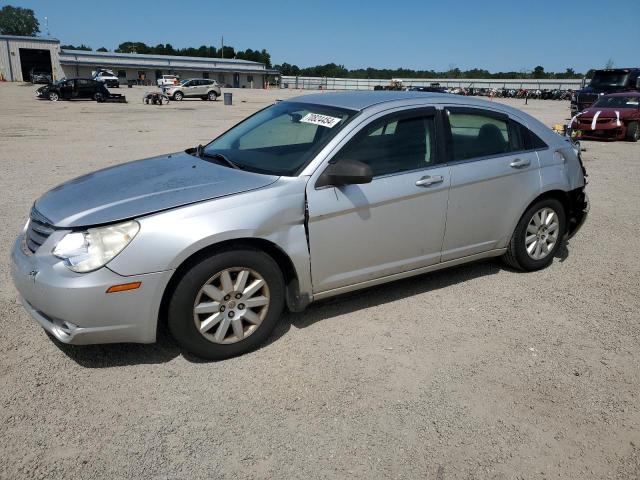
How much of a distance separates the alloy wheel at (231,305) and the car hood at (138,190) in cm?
53

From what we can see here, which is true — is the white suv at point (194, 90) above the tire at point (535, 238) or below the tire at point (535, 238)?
above

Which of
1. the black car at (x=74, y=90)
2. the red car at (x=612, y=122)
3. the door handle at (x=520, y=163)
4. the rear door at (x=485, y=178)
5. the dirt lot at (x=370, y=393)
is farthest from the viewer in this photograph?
the black car at (x=74, y=90)

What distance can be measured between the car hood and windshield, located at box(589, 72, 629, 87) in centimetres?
2372

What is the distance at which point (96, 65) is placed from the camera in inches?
2867

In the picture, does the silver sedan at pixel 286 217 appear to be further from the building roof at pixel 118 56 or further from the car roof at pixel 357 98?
the building roof at pixel 118 56

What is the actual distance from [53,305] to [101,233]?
0.50m

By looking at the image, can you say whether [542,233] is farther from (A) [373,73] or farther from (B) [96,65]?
(A) [373,73]

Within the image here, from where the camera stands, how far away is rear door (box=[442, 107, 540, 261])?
13.4ft

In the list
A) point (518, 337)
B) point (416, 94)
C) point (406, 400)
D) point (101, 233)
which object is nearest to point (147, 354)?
point (101, 233)

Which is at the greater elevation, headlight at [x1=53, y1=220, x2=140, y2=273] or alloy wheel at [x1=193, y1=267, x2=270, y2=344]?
headlight at [x1=53, y1=220, x2=140, y2=273]

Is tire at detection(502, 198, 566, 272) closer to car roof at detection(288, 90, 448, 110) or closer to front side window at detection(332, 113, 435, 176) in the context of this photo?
front side window at detection(332, 113, 435, 176)

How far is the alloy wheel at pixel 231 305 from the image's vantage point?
10.3ft

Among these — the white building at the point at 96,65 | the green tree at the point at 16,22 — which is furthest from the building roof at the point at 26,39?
the green tree at the point at 16,22

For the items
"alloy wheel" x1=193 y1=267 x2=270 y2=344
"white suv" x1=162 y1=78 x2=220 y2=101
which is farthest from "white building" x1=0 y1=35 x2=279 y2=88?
"alloy wheel" x1=193 y1=267 x2=270 y2=344
